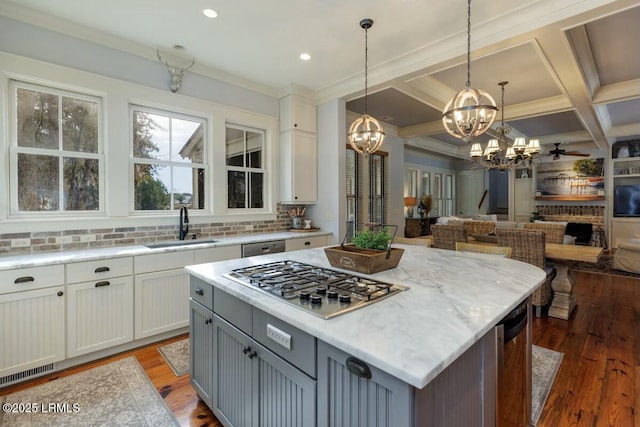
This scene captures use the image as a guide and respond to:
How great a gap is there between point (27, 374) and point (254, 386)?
2.11 metres

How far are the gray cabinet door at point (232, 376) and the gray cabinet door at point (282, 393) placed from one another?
70 mm

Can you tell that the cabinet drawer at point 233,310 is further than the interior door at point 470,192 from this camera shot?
No

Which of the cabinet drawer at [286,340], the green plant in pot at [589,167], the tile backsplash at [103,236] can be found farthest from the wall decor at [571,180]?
the cabinet drawer at [286,340]

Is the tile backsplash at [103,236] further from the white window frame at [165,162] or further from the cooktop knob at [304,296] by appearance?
the cooktop knob at [304,296]

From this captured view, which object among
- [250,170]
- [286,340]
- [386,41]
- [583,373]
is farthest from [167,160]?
[583,373]

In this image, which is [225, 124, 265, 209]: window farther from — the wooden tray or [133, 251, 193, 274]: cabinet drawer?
the wooden tray

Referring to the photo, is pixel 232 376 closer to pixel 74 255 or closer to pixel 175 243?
pixel 74 255

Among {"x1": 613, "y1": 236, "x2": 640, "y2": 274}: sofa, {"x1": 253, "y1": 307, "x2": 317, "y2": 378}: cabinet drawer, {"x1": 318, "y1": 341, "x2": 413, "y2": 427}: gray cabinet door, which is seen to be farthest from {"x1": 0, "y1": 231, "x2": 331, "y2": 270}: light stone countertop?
{"x1": 613, "y1": 236, "x2": 640, "y2": 274}: sofa

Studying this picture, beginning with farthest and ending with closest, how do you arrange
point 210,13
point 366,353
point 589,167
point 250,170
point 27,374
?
1. point 589,167
2. point 250,170
3. point 210,13
4. point 27,374
5. point 366,353

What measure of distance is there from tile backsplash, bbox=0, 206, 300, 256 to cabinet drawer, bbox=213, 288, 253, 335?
1.93 m

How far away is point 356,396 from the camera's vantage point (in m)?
0.96

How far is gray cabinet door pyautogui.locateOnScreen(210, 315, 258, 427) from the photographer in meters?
1.44

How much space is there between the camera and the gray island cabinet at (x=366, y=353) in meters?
0.88

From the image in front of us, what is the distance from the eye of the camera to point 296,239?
3.90 metres
